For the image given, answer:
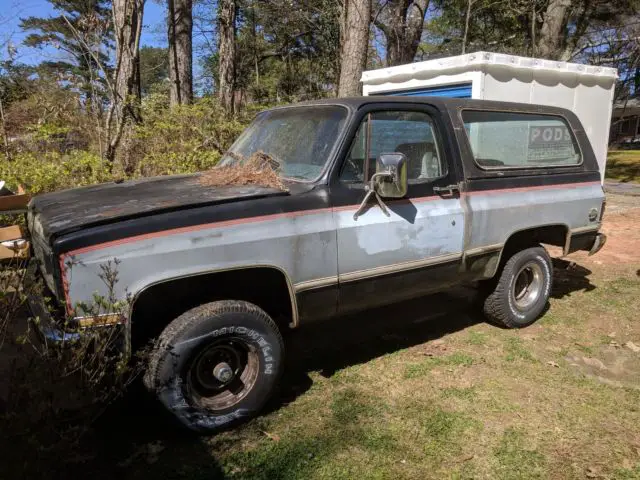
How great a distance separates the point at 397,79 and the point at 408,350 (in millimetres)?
5384

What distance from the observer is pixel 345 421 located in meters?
3.36

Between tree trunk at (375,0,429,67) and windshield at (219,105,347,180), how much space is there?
36.0 feet

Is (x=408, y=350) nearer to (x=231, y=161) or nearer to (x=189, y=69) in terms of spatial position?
(x=231, y=161)

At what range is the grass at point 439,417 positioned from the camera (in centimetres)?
293

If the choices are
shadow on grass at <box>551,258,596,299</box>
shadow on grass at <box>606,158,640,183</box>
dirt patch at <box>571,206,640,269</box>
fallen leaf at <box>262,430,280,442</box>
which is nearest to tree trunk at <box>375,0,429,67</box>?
dirt patch at <box>571,206,640,269</box>

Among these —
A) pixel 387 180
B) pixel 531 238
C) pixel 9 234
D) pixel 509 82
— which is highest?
pixel 509 82

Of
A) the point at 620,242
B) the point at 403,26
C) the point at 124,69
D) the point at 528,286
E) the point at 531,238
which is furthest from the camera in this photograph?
the point at 403,26

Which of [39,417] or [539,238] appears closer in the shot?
[39,417]

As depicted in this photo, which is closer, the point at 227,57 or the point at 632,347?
the point at 632,347

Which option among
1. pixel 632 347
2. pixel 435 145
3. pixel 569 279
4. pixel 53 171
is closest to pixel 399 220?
pixel 435 145

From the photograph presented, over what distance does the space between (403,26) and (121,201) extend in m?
12.5

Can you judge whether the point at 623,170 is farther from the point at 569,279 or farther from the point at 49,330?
the point at 49,330

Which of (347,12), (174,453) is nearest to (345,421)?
(174,453)

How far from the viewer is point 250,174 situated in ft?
12.2
